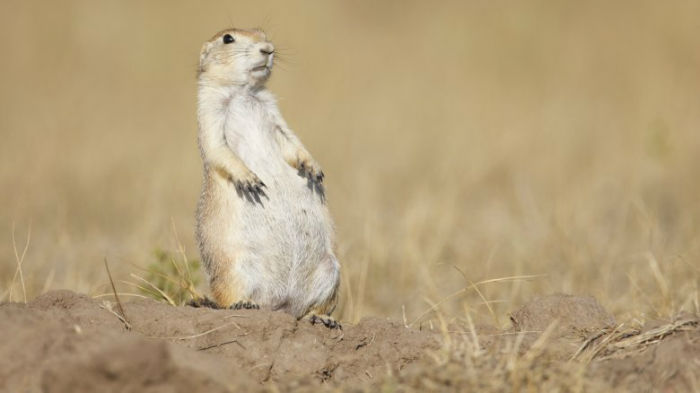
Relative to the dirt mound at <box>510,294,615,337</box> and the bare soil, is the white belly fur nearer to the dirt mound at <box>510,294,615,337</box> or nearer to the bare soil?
the bare soil

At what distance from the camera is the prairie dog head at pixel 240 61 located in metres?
5.80

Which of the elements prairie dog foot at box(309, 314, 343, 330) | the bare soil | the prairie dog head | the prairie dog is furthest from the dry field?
the prairie dog head

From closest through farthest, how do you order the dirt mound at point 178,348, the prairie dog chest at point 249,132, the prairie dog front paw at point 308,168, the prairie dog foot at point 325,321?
the dirt mound at point 178,348, the prairie dog foot at point 325,321, the prairie dog chest at point 249,132, the prairie dog front paw at point 308,168

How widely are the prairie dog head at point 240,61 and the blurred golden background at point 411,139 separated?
0.89 metres

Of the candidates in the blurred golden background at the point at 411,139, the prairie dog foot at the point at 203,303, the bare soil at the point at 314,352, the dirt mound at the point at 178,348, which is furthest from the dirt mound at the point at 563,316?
→ the prairie dog foot at the point at 203,303

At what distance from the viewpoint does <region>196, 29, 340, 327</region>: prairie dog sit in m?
5.26

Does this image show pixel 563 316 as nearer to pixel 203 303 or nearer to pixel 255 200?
pixel 255 200

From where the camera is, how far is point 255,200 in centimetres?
537

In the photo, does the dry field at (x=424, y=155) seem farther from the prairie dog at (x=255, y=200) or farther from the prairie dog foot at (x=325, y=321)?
the prairie dog at (x=255, y=200)

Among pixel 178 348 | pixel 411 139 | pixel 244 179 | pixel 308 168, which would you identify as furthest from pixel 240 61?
pixel 411 139

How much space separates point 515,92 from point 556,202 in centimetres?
494

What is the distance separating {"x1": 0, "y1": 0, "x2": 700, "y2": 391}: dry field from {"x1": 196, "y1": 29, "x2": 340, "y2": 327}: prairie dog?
0.62 metres

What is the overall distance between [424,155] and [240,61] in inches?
267

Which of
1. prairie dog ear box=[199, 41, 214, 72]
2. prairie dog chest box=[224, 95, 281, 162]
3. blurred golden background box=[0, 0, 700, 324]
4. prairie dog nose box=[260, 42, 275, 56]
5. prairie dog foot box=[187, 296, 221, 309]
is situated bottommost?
blurred golden background box=[0, 0, 700, 324]
